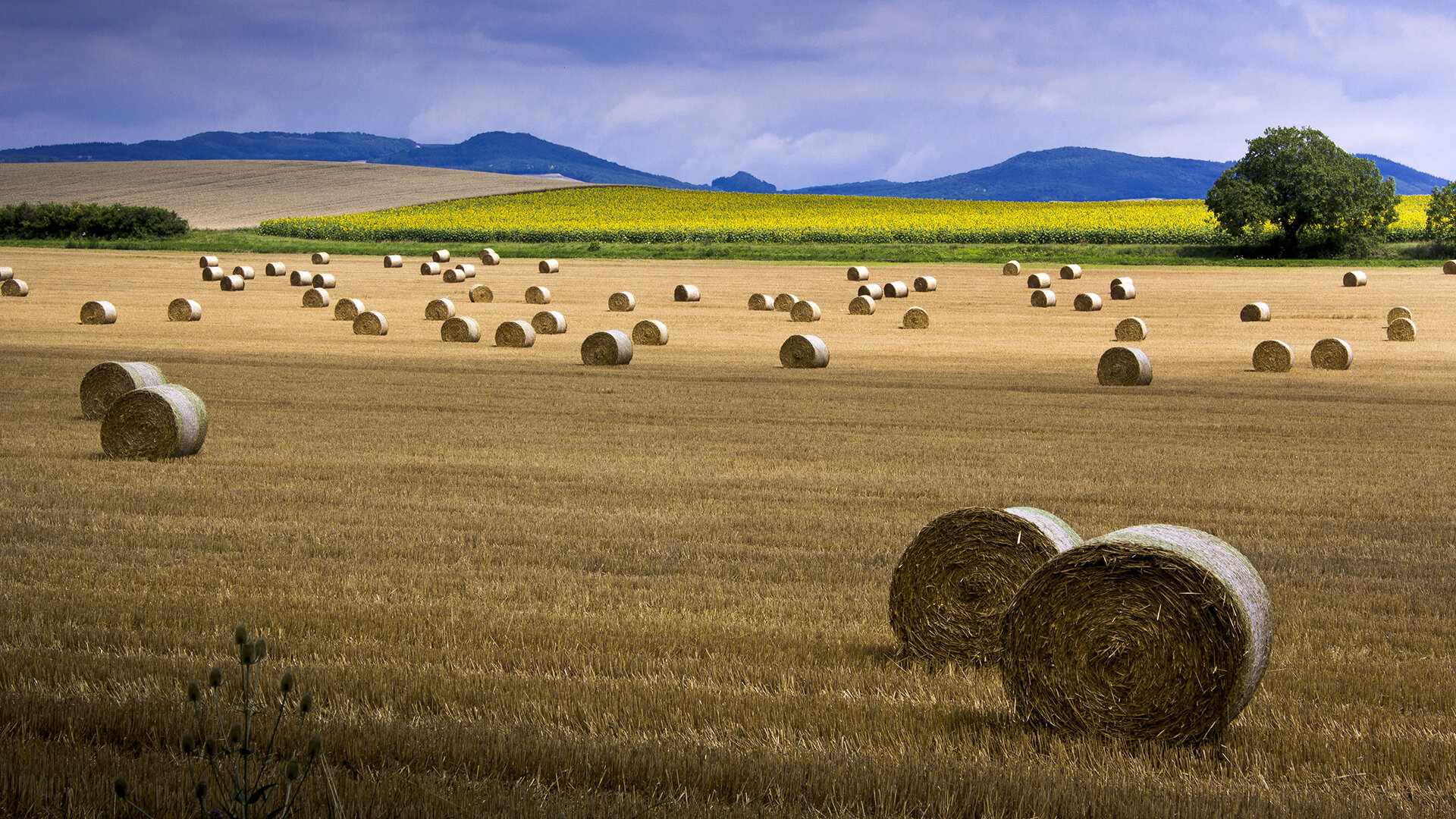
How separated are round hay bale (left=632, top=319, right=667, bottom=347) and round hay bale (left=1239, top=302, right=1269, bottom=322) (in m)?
18.7

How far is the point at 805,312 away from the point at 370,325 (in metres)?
13.4

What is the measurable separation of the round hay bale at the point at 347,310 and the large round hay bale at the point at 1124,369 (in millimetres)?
23059

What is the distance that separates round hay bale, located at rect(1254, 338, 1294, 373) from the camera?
26.6 meters

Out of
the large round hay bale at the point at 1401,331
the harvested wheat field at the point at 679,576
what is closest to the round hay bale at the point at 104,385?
the harvested wheat field at the point at 679,576

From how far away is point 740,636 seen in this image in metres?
7.86

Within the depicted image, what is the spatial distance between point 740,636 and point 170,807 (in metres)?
3.73

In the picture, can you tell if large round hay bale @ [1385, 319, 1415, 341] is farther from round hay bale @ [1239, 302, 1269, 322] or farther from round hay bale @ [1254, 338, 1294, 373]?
round hay bale @ [1254, 338, 1294, 373]

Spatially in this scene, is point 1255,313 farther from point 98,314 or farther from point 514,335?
point 98,314

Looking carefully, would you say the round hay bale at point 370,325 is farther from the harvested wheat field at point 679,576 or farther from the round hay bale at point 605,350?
the round hay bale at point 605,350

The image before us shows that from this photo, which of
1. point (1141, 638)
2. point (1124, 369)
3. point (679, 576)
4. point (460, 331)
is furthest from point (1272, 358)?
point (1141, 638)

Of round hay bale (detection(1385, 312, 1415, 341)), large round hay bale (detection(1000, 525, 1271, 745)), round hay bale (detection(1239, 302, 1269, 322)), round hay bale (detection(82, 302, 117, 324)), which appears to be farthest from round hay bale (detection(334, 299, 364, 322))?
large round hay bale (detection(1000, 525, 1271, 745))

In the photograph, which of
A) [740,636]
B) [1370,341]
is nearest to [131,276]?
[1370,341]

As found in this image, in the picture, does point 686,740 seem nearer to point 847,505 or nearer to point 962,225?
point 847,505

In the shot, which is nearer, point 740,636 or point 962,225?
point 740,636
